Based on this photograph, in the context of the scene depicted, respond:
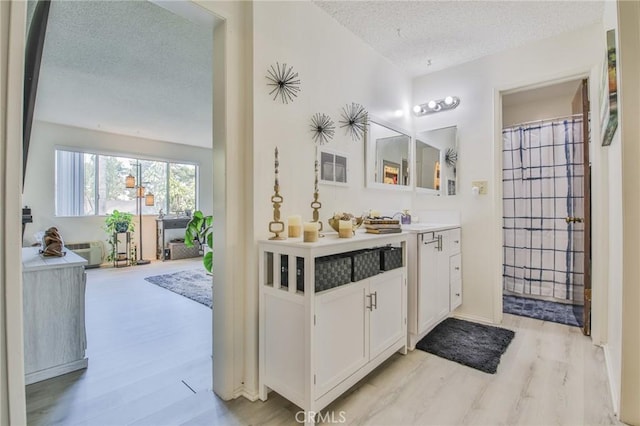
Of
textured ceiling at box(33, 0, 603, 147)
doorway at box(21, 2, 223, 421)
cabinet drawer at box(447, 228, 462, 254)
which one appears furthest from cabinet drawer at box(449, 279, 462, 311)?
textured ceiling at box(33, 0, 603, 147)

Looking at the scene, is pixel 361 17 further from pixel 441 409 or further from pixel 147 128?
pixel 147 128

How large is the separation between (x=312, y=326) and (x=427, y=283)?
1.25 m

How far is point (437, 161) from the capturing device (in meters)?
3.18

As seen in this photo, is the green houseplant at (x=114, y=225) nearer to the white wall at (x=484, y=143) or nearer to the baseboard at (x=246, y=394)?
the baseboard at (x=246, y=394)

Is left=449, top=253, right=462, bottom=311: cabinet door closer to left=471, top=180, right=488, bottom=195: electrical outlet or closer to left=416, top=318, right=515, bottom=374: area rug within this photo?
left=416, top=318, right=515, bottom=374: area rug

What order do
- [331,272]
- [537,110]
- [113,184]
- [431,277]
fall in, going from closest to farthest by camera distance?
[331,272] → [431,277] → [537,110] → [113,184]

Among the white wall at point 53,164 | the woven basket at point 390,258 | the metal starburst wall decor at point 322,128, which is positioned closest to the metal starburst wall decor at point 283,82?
the metal starburst wall decor at point 322,128

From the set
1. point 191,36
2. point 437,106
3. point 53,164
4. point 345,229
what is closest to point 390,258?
point 345,229

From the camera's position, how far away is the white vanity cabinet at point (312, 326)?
1428 mm

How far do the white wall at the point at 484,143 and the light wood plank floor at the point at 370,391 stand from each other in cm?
54

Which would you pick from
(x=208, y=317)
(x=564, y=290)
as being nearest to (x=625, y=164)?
(x=564, y=290)

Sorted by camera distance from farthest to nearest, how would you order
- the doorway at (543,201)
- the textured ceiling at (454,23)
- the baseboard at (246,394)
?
the doorway at (543,201) → the textured ceiling at (454,23) → the baseboard at (246,394)

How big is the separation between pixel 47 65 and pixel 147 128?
2.43 meters

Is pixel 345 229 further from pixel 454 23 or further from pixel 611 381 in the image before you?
pixel 454 23
